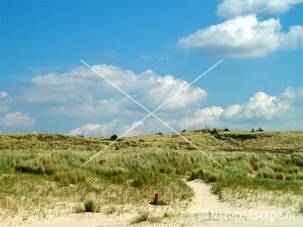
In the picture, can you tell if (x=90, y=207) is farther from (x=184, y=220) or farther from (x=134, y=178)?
(x=134, y=178)

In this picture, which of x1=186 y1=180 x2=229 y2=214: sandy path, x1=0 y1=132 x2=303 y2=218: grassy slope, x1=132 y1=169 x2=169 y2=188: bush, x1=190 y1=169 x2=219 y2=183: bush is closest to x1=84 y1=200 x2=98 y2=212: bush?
x1=0 y1=132 x2=303 y2=218: grassy slope

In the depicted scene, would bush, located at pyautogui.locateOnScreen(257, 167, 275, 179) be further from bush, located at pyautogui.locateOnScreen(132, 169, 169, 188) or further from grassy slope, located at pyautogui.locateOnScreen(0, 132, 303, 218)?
bush, located at pyautogui.locateOnScreen(132, 169, 169, 188)

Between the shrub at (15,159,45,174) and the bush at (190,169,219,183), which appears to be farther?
the shrub at (15,159,45,174)

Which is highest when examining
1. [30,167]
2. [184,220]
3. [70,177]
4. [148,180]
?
[30,167]

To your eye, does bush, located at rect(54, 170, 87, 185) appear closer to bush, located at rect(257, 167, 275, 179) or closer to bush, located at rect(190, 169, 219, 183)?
bush, located at rect(190, 169, 219, 183)

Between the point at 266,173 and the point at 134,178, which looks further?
the point at 266,173

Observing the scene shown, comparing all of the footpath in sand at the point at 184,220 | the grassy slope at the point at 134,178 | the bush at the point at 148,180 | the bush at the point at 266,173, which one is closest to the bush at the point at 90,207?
the footpath in sand at the point at 184,220

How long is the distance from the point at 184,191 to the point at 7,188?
21.6ft

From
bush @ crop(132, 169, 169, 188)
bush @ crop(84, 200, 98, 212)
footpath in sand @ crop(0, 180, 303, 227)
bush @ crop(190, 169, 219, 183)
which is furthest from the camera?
bush @ crop(190, 169, 219, 183)

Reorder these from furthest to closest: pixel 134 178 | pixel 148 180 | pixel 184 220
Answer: pixel 134 178 → pixel 148 180 → pixel 184 220

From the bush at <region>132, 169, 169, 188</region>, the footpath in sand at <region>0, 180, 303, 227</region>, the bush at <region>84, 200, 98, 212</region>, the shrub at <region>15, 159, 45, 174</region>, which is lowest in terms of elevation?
the footpath in sand at <region>0, 180, 303, 227</region>

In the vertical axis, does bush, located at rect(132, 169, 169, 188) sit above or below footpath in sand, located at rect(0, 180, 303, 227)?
above

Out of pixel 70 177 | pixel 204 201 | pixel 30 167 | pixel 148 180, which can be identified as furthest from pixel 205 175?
pixel 30 167

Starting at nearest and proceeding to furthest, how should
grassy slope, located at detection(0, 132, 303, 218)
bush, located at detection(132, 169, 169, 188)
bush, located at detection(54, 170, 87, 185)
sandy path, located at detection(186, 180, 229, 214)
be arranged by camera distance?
sandy path, located at detection(186, 180, 229, 214)
grassy slope, located at detection(0, 132, 303, 218)
bush, located at detection(132, 169, 169, 188)
bush, located at detection(54, 170, 87, 185)
